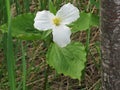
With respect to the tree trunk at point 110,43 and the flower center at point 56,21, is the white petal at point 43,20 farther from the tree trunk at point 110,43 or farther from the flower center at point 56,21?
the tree trunk at point 110,43

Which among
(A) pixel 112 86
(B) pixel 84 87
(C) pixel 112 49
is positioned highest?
(C) pixel 112 49

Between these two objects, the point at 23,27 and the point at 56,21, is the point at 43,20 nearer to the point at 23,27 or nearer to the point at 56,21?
the point at 56,21

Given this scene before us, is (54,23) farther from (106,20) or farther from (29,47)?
(29,47)

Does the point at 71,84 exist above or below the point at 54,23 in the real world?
below

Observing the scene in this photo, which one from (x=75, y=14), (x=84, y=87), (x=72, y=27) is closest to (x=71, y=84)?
(x=84, y=87)

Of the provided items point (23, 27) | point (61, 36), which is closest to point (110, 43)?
point (61, 36)

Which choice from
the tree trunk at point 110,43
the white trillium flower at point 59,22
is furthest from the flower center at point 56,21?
the tree trunk at point 110,43

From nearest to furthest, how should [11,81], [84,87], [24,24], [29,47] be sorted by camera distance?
[11,81] → [24,24] → [84,87] → [29,47]

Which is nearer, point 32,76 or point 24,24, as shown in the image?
point 24,24
